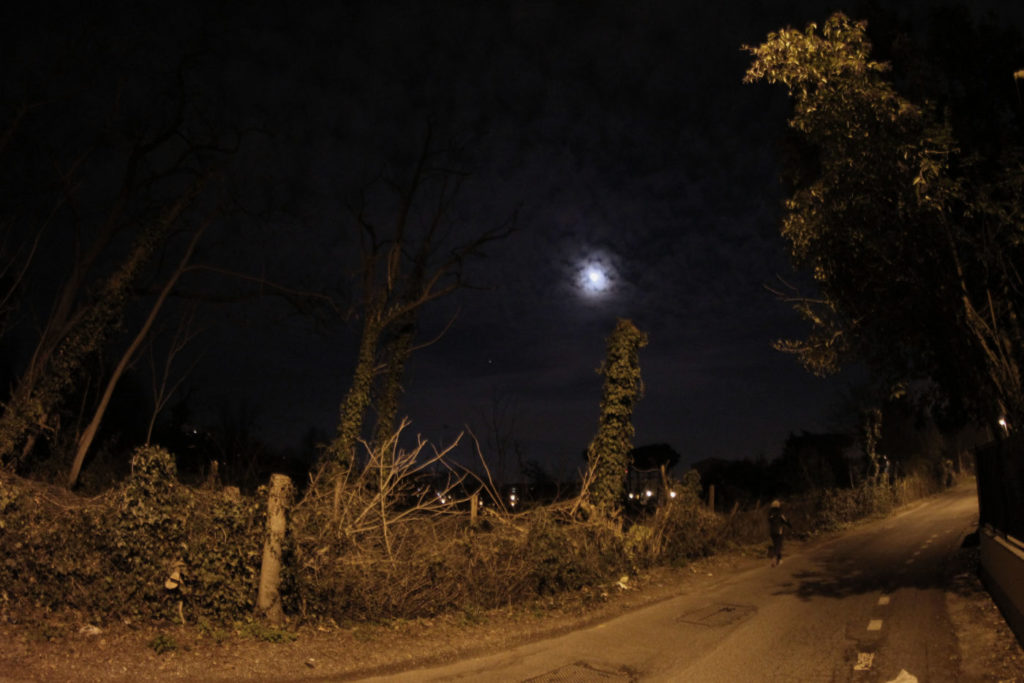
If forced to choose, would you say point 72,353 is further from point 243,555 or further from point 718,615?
point 718,615

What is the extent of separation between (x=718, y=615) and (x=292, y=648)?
19.8 feet

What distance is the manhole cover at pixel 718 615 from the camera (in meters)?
9.75

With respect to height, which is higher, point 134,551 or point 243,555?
point 134,551

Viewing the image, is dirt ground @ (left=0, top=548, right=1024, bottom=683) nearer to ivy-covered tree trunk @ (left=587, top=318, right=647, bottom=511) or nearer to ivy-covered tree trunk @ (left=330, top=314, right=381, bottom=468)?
ivy-covered tree trunk @ (left=587, top=318, right=647, bottom=511)

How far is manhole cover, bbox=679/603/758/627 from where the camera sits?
975 cm

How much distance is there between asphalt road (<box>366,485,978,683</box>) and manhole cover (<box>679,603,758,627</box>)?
1 centimetres

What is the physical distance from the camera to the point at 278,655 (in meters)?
7.22

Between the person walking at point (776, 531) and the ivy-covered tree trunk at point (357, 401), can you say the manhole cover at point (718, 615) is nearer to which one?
the person walking at point (776, 531)

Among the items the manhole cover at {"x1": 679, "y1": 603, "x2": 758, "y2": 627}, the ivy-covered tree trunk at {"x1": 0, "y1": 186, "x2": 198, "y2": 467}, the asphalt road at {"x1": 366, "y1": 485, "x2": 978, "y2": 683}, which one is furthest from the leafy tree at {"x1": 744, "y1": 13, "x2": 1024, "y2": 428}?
the ivy-covered tree trunk at {"x1": 0, "y1": 186, "x2": 198, "y2": 467}

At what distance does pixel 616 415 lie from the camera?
15875mm

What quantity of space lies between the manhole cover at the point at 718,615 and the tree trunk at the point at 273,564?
5.47 meters

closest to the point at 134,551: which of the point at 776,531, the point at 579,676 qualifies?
the point at 579,676

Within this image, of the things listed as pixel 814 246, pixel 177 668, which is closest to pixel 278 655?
pixel 177 668

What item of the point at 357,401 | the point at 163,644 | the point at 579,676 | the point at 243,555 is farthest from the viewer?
the point at 357,401
